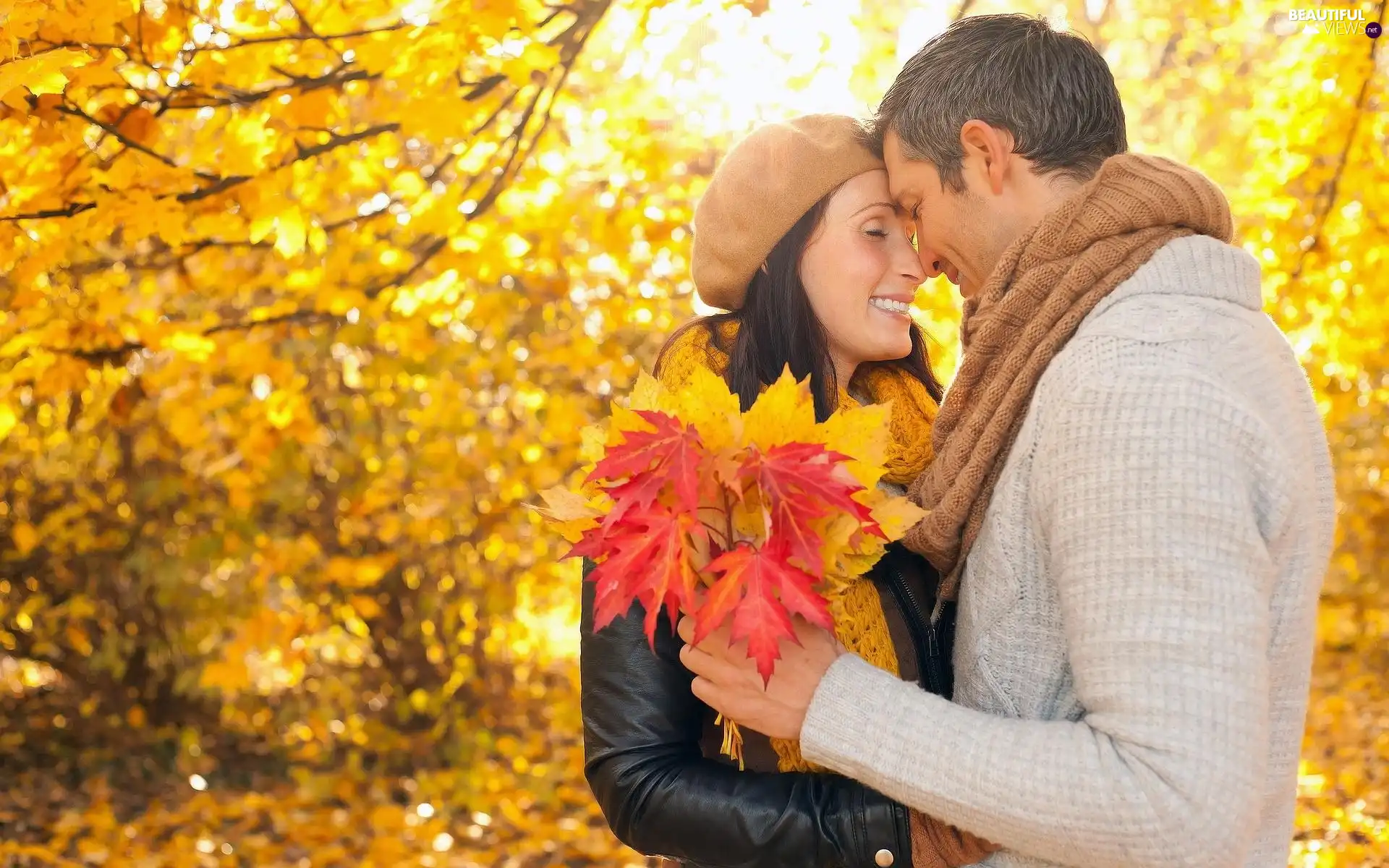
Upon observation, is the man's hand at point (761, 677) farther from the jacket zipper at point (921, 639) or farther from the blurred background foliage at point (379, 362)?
the blurred background foliage at point (379, 362)

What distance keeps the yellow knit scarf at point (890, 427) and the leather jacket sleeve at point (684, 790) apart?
0.34 ft

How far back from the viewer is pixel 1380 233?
4180mm

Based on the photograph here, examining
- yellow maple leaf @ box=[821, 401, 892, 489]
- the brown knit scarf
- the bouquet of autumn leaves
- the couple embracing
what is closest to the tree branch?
the couple embracing

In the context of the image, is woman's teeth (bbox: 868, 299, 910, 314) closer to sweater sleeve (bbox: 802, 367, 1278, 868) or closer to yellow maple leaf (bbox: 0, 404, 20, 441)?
sweater sleeve (bbox: 802, 367, 1278, 868)

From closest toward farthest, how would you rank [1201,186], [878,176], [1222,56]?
[1201,186] < [878,176] < [1222,56]

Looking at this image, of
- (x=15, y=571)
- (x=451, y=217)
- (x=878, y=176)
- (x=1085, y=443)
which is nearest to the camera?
(x=1085, y=443)

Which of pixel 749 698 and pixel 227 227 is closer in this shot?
pixel 749 698

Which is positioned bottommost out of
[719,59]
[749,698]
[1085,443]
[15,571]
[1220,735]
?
[15,571]

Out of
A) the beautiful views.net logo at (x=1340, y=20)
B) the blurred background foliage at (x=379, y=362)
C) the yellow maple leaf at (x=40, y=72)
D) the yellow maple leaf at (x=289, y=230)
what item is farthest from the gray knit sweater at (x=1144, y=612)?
the beautiful views.net logo at (x=1340, y=20)

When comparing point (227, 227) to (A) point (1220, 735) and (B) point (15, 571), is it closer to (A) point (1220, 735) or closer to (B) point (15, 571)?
(A) point (1220, 735)

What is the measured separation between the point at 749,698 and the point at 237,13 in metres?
2.05

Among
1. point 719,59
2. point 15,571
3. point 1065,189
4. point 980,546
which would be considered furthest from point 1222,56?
point 15,571

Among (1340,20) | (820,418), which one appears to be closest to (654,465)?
(820,418)

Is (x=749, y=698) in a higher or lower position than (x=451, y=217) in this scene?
lower
